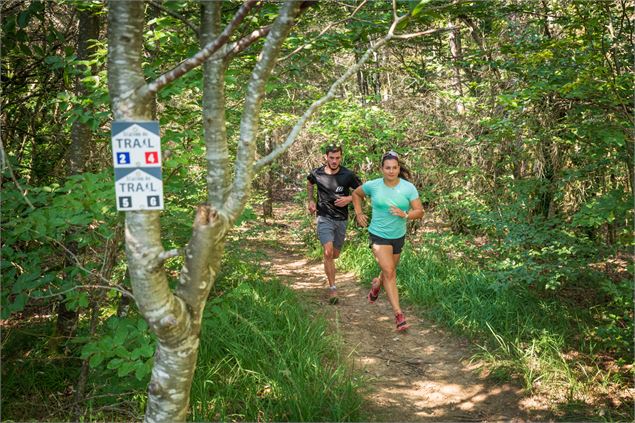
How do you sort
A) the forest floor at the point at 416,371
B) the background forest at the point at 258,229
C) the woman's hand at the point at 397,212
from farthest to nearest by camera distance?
the woman's hand at the point at 397,212 < the forest floor at the point at 416,371 < the background forest at the point at 258,229

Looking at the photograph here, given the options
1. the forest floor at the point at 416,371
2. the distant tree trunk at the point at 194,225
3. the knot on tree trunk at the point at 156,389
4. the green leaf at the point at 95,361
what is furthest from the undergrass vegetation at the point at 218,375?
the distant tree trunk at the point at 194,225

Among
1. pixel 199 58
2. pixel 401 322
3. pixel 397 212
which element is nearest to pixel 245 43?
pixel 199 58

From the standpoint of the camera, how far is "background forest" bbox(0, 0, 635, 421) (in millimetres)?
3457

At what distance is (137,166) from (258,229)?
4603mm

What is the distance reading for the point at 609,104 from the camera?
4.29 m

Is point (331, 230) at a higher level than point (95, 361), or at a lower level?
Answer: higher

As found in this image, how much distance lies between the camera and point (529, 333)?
16.0 ft

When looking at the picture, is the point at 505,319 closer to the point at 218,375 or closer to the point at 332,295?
the point at 332,295

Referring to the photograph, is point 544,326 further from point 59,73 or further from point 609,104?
point 59,73

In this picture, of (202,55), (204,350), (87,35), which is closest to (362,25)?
(87,35)

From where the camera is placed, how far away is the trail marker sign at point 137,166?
1992 millimetres

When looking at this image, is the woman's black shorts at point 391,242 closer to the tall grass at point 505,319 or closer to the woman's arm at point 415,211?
the woman's arm at point 415,211

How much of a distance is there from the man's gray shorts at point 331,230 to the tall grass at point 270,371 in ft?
4.86

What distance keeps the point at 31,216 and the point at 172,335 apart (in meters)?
1.55
